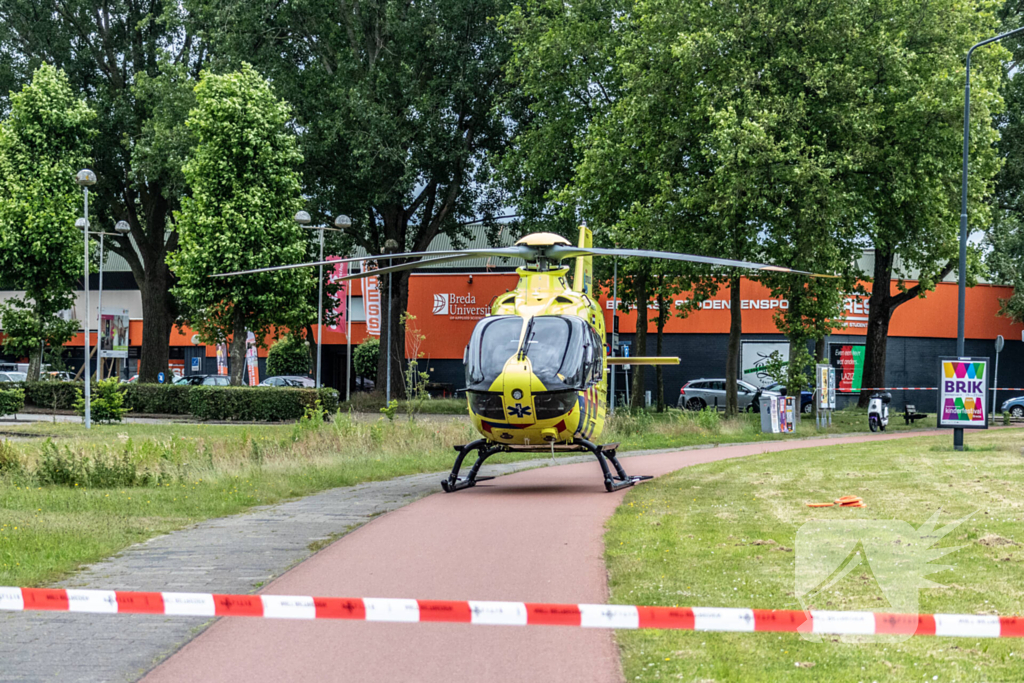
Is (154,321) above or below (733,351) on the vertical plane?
above

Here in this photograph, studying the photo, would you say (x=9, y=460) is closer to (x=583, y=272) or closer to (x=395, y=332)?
(x=583, y=272)

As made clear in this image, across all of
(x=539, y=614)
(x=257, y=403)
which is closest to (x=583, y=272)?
(x=539, y=614)

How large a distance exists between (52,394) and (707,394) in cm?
2584

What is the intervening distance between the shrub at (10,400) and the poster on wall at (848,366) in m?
32.1

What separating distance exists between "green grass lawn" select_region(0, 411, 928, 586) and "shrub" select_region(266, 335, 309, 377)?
92.1 feet

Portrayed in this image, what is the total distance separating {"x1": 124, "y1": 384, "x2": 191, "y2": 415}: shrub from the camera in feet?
113

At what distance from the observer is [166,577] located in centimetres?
856

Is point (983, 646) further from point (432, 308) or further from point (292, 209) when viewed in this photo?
point (432, 308)

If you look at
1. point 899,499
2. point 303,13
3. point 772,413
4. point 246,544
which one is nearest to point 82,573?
point 246,544

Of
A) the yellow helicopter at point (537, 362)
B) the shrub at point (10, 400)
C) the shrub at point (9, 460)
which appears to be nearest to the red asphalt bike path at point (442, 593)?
the yellow helicopter at point (537, 362)

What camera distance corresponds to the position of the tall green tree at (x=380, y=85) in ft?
120

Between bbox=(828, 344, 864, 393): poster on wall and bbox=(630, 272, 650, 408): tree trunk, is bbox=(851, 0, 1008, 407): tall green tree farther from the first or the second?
bbox=(828, 344, 864, 393): poster on wall

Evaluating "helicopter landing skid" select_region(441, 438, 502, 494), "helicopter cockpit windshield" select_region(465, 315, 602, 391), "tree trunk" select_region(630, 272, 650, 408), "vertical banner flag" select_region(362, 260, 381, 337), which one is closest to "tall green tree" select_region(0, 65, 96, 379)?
"vertical banner flag" select_region(362, 260, 381, 337)

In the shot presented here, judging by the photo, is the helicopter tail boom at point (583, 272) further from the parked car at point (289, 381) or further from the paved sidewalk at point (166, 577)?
the parked car at point (289, 381)
